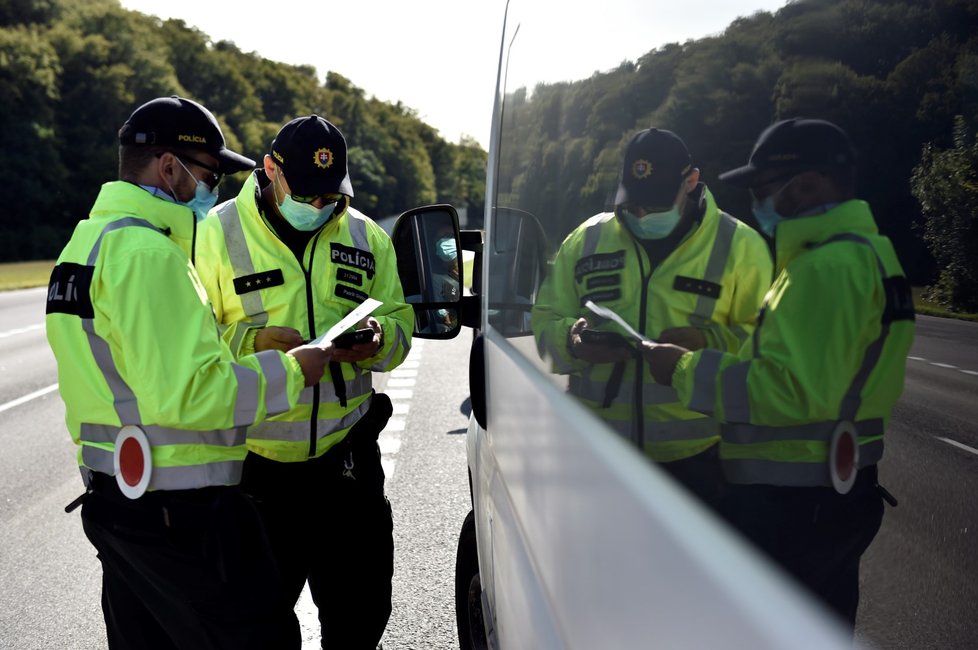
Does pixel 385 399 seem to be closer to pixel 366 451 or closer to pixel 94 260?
pixel 366 451

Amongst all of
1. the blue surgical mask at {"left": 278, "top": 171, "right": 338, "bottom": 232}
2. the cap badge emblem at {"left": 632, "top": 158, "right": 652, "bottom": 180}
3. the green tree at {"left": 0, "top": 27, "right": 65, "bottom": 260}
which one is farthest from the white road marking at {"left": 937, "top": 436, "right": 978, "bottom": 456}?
the green tree at {"left": 0, "top": 27, "right": 65, "bottom": 260}

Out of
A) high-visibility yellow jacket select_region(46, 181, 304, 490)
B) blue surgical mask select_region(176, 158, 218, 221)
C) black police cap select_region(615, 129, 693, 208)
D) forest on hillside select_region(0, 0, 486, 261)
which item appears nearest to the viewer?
black police cap select_region(615, 129, 693, 208)

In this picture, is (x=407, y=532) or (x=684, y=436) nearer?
(x=684, y=436)

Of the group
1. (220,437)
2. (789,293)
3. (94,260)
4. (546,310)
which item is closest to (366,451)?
(220,437)

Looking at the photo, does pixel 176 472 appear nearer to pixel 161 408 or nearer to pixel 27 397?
pixel 161 408

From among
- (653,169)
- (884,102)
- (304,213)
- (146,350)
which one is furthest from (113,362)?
(884,102)

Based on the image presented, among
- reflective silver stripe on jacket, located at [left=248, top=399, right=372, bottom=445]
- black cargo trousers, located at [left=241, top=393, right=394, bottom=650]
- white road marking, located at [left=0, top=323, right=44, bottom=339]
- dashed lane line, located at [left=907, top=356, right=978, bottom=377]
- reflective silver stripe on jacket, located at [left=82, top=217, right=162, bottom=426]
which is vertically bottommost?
white road marking, located at [left=0, top=323, right=44, bottom=339]

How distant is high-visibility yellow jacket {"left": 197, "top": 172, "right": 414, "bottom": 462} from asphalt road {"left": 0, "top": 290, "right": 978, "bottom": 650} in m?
1.31

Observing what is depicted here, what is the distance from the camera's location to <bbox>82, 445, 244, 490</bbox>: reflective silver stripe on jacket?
202 centimetres

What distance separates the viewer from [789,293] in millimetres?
750

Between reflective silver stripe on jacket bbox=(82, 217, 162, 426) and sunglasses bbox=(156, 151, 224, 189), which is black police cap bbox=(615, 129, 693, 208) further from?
sunglasses bbox=(156, 151, 224, 189)

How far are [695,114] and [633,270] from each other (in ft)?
0.70

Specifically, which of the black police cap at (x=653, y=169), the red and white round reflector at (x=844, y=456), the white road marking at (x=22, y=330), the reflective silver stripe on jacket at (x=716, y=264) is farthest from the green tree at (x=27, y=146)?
the red and white round reflector at (x=844, y=456)

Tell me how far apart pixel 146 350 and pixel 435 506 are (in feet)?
12.6
